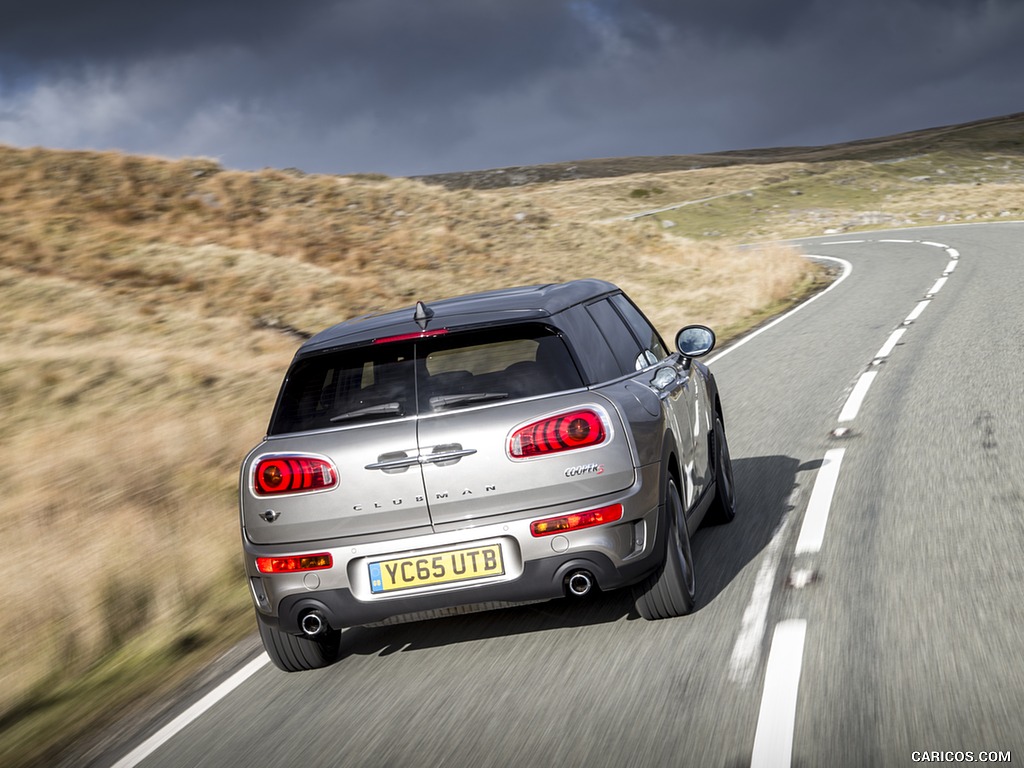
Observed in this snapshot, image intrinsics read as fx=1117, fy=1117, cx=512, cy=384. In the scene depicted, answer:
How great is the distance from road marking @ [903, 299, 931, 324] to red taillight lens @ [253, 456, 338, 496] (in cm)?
1237

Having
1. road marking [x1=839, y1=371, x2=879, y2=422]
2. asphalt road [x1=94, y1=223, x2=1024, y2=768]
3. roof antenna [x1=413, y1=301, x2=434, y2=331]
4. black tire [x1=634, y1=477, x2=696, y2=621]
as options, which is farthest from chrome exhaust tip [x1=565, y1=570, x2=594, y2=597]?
road marking [x1=839, y1=371, x2=879, y2=422]

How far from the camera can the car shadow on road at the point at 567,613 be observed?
523 centimetres

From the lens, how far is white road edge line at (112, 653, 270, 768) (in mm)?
4438

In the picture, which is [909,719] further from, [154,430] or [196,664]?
[154,430]

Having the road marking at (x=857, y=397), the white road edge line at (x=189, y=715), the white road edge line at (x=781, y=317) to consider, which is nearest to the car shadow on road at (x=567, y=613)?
the white road edge line at (x=189, y=715)

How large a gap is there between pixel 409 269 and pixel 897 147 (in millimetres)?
96578

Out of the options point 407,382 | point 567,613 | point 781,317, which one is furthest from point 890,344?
point 407,382

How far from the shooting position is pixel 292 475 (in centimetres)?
459

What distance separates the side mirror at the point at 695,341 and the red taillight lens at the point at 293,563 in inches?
102

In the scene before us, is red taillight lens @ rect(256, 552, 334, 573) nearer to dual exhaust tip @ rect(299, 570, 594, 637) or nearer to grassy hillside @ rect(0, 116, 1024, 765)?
dual exhaust tip @ rect(299, 570, 594, 637)

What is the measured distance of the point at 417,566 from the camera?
4.52 meters

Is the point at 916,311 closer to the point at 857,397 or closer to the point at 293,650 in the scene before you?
the point at 857,397

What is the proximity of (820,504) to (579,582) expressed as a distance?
2662 millimetres

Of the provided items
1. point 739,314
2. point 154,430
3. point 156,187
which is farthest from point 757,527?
point 156,187
